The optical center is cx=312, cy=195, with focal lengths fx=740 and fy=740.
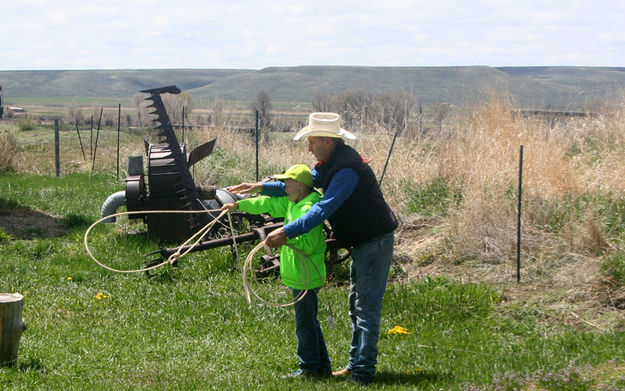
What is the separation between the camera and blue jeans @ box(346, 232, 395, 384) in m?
5.22

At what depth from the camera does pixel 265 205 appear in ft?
18.2

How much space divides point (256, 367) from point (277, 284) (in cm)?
273

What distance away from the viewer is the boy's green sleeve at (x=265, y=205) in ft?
17.9

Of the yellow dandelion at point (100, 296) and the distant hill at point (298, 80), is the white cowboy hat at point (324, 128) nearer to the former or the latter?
the yellow dandelion at point (100, 296)

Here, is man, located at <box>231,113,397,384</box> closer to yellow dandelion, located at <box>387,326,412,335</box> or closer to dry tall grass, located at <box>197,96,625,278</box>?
yellow dandelion, located at <box>387,326,412,335</box>

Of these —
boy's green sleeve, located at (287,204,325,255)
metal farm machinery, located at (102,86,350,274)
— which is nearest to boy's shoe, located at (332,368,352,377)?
boy's green sleeve, located at (287,204,325,255)

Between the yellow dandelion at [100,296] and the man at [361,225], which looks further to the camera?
the yellow dandelion at [100,296]

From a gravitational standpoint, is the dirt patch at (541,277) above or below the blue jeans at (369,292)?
below

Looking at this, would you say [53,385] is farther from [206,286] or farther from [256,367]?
[206,286]

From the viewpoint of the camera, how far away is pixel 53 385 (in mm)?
5418

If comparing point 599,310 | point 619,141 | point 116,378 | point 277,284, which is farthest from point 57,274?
point 619,141

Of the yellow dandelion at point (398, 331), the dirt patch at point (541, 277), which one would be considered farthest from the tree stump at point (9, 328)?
the dirt patch at point (541, 277)

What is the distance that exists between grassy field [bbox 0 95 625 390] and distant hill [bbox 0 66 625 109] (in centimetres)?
4784

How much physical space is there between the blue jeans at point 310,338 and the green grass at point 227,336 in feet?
0.56
